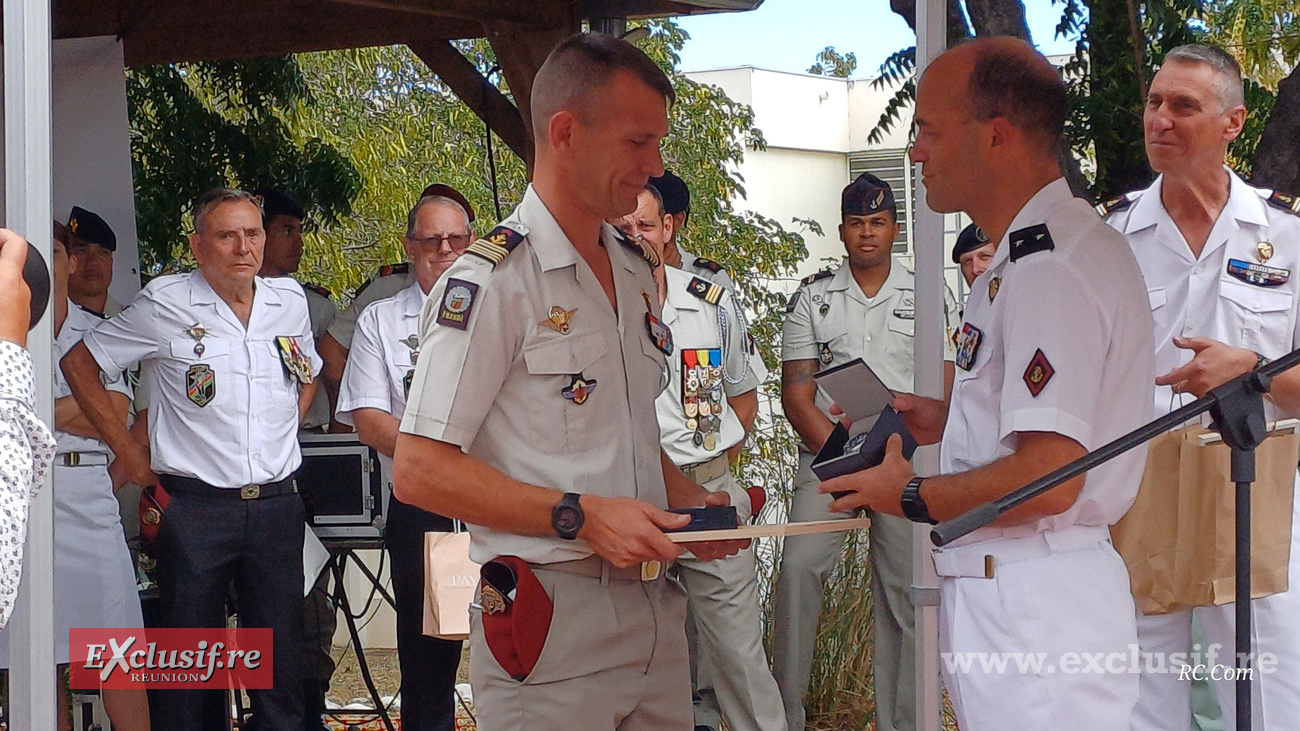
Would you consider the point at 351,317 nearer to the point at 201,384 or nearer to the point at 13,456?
the point at 201,384

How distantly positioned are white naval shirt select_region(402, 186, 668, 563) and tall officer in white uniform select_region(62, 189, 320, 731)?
2.47 metres

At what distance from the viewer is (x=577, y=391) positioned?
2.40 meters

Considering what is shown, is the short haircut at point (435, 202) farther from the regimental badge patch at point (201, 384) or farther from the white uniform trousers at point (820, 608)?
the white uniform trousers at point (820, 608)

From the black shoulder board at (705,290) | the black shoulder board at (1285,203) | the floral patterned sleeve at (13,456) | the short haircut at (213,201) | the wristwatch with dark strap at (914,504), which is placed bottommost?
the wristwatch with dark strap at (914,504)

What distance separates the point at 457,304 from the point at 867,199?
11.1 feet

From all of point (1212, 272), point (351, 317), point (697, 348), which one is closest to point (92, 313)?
point (351, 317)

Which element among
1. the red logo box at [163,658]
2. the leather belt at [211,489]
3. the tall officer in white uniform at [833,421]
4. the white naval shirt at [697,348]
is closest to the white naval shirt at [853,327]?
the tall officer in white uniform at [833,421]

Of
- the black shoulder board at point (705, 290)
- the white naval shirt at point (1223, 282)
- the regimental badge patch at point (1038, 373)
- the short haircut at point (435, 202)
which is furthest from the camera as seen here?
the short haircut at point (435, 202)

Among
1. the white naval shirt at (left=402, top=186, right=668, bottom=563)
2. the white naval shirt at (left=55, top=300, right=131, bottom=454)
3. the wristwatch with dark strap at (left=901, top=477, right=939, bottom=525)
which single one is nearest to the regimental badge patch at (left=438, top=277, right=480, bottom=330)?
the white naval shirt at (left=402, top=186, right=668, bottom=563)

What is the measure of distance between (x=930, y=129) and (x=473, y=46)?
9.26 metres

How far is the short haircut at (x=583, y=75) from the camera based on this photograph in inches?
95.7

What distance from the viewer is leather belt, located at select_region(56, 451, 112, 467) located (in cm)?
448

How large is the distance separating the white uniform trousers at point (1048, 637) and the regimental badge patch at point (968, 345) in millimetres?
320

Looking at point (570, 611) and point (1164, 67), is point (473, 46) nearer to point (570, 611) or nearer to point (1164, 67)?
point (1164, 67)
